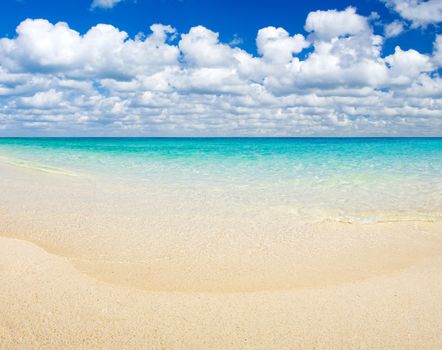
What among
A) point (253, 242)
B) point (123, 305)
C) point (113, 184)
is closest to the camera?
point (123, 305)

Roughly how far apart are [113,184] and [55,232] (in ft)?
23.0

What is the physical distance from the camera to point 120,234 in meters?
7.01

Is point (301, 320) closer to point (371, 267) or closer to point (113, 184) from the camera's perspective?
point (371, 267)

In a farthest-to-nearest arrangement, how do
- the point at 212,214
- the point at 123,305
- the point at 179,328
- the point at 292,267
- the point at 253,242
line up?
the point at 212,214 → the point at 253,242 → the point at 292,267 → the point at 123,305 → the point at 179,328

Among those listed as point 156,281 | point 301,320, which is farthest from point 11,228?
point 301,320

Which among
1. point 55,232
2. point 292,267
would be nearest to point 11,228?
point 55,232

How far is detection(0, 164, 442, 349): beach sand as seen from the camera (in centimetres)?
358

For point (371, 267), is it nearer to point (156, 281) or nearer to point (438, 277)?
point (438, 277)

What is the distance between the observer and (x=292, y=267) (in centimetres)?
551

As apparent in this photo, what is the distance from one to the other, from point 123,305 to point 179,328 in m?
0.75

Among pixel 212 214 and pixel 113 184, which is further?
pixel 113 184

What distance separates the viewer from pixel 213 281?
492 centimetres

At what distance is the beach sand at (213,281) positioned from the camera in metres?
3.58

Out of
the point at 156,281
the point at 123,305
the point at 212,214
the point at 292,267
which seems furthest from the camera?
the point at 212,214
